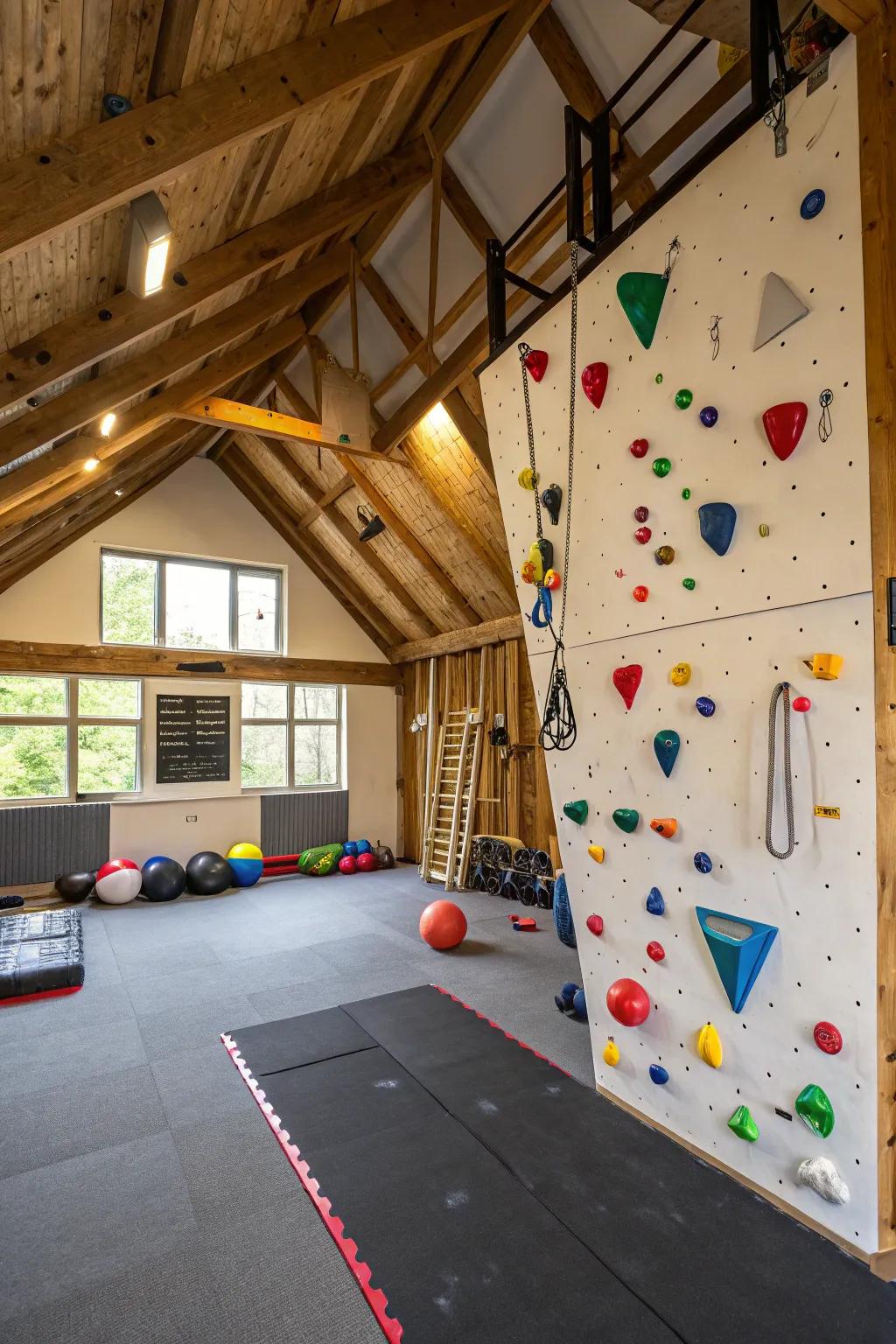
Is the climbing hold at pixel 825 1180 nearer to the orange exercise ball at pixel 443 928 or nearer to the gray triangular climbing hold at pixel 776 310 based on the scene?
the gray triangular climbing hold at pixel 776 310

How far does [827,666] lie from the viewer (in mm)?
2309

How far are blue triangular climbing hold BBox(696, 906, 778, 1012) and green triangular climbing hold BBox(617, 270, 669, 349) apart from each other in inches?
89.0

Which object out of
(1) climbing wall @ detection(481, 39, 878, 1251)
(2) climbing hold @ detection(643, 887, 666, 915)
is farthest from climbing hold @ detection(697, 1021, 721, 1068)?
(2) climbing hold @ detection(643, 887, 666, 915)

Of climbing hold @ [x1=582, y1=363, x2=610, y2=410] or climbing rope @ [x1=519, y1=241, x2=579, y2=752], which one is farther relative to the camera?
climbing rope @ [x1=519, y1=241, x2=579, y2=752]

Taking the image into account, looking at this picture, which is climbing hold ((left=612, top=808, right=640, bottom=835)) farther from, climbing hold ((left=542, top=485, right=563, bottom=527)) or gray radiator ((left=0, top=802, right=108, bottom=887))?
gray radiator ((left=0, top=802, right=108, bottom=887))

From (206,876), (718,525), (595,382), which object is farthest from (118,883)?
(718,525)

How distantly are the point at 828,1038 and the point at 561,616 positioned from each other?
76.6 inches

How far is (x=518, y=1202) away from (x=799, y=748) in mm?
1982

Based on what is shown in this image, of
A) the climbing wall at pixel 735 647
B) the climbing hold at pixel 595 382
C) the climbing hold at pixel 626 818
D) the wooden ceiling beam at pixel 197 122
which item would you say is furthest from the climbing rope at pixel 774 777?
the wooden ceiling beam at pixel 197 122

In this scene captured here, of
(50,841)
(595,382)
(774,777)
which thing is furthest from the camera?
(50,841)

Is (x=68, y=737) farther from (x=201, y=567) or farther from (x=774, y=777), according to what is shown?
(x=774, y=777)

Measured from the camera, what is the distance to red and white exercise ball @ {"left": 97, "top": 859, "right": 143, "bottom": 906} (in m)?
7.77

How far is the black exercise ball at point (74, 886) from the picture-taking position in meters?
7.81

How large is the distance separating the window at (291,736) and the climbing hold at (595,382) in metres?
7.45
